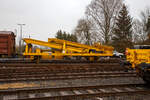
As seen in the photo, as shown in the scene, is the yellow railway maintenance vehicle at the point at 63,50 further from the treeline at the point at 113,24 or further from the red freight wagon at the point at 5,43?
the treeline at the point at 113,24

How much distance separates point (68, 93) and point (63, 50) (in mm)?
8293

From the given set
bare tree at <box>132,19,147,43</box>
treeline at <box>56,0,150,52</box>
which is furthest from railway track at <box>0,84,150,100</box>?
bare tree at <box>132,19,147,43</box>

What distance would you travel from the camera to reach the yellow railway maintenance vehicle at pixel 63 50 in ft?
44.1

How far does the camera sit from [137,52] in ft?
22.8

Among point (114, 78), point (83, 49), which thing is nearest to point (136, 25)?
point (83, 49)

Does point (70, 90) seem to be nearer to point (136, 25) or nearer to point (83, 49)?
point (83, 49)

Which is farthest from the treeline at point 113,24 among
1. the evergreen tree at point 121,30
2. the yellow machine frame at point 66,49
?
the yellow machine frame at point 66,49

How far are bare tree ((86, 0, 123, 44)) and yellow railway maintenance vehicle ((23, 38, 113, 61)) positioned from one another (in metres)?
18.1

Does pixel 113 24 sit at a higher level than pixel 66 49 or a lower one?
higher

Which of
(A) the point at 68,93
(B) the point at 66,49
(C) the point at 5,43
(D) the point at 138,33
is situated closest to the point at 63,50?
(B) the point at 66,49

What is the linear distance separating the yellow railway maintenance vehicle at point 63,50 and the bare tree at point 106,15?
59.4ft

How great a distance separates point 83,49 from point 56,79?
23.6 ft

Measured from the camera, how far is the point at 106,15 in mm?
33531

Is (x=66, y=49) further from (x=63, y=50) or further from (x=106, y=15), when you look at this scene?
(x=106, y=15)
